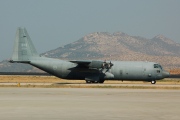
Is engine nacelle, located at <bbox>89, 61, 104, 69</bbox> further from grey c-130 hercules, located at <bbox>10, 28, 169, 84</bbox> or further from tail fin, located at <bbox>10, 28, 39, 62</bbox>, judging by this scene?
tail fin, located at <bbox>10, 28, 39, 62</bbox>

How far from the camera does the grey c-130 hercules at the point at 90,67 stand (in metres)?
68.2

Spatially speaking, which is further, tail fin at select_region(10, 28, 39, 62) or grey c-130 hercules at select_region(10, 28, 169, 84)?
tail fin at select_region(10, 28, 39, 62)

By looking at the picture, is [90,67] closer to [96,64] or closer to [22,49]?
[96,64]

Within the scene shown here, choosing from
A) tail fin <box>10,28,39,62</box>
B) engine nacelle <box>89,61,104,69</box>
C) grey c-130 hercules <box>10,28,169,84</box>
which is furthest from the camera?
tail fin <box>10,28,39,62</box>

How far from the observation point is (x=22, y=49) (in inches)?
2867

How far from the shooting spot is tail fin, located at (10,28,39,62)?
238 ft

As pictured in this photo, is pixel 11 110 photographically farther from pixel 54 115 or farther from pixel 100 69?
pixel 100 69

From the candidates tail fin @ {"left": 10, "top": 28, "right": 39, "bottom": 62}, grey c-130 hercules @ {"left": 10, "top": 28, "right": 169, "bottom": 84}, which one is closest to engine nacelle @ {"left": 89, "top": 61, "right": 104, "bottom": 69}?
grey c-130 hercules @ {"left": 10, "top": 28, "right": 169, "bottom": 84}

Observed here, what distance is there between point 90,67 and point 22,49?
1171 centimetres

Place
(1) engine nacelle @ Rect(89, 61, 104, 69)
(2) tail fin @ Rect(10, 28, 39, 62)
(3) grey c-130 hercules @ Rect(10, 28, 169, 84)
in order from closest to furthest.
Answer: (3) grey c-130 hercules @ Rect(10, 28, 169, 84), (1) engine nacelle @ Rect(89, 61, 104, 69), (2) tail fin @ Rect(10, 28, 39, 62)

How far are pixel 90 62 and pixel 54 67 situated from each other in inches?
234

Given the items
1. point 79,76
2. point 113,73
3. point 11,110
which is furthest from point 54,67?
point 11,110

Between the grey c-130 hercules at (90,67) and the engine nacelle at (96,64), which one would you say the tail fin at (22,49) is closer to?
the grey c-130 hercules at (90,67)

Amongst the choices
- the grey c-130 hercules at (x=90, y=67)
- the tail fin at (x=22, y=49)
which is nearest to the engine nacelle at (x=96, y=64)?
the grey c-130 hercules at (x=90, y=67)
